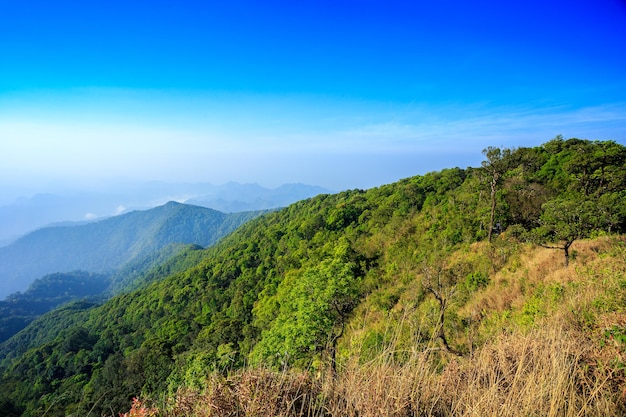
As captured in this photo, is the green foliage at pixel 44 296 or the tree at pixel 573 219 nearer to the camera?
the tree at pixel 573 219

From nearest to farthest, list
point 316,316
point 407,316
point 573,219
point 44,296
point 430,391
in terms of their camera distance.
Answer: point 430,391
point 407,316
point 573,219
point 316,316
point 44,296

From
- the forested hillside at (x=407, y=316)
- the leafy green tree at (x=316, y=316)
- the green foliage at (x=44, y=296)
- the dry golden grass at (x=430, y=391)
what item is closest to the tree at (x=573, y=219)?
the forested hillside at (x=407, y=316)

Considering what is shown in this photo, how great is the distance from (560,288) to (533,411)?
6643 millimetres

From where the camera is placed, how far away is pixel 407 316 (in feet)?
31.3

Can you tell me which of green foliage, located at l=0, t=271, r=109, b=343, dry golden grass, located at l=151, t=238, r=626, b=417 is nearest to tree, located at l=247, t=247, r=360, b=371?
dry golden grass, located at l=151, t=238, r=626, b=417

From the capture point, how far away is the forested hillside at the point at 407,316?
106 inches

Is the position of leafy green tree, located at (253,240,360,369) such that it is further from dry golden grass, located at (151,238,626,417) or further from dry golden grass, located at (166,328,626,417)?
dry golden grass, located at (166,328,626,417)

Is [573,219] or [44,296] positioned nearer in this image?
[573,219]

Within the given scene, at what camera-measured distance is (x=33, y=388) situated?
4378 centimetres

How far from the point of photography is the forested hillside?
2.71m

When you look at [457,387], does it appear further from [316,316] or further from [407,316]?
[316,316]

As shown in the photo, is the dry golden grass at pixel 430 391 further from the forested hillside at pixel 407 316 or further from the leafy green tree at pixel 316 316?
the leafy green tree at pixel 316 316

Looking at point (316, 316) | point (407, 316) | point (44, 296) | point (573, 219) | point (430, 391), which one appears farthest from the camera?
point (44, 296)

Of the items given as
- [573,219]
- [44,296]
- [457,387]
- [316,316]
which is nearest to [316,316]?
[316,316]
